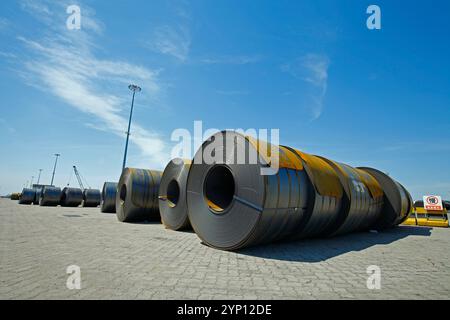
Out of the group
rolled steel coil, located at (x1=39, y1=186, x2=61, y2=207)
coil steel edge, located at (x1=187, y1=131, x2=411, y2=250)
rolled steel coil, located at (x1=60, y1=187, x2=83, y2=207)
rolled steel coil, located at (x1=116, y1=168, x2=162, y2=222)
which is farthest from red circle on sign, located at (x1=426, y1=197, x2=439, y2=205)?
rolled steel coil, located at (x1=39, y1=186, x2=61, y2=207)

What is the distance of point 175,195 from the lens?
1236 cm

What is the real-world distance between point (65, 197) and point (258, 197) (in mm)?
33116

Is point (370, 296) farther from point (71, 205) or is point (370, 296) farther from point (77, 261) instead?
point (71, 205)

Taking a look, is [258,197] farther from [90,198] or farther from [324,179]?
[90,198]

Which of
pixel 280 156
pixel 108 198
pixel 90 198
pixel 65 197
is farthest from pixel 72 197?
pixel 280 156

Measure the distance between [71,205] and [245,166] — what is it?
104ft

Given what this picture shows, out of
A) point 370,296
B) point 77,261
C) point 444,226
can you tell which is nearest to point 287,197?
point 370,296

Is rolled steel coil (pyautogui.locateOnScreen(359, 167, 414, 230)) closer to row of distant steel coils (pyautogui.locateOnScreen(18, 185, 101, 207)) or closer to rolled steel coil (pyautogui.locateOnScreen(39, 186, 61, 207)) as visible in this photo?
row of distant steel coils (pyautogui.locateOnScreen(18, 185, 101, 207))

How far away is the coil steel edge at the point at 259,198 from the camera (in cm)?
666

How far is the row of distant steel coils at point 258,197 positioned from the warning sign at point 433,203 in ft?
33.3

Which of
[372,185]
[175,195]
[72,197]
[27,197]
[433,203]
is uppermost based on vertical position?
[372,185]

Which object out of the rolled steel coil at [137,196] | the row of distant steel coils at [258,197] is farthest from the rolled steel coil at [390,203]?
the rolled steel coil at [137,196]
